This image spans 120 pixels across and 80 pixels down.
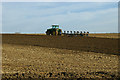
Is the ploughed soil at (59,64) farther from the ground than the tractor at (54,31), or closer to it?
closer to it

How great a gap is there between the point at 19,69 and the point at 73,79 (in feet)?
11.7

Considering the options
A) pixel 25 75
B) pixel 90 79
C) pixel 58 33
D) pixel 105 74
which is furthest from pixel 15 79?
pixel 58 33

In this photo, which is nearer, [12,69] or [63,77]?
[63,77]

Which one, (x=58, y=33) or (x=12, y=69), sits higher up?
(x=58, y=33)

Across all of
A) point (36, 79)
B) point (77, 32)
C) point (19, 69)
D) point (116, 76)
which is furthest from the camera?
point (77, 32)

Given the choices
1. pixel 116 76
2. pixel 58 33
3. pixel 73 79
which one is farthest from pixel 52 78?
pixel 58 33

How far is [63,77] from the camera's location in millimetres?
7996

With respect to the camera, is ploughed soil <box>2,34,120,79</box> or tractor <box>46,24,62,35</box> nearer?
ploughed soil <box>2,34,120,79</box>

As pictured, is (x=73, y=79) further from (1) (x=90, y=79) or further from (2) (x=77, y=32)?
(2) (x=77, y=32)

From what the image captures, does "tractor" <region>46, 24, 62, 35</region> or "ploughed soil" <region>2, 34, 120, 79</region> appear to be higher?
"tractor" <region>46, 24, 62, 35</region>

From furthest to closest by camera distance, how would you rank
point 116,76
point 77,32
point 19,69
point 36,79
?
point 77,32 < point 19,69 < point 116,76 < point 36,79

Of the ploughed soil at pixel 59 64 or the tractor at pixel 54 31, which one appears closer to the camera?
the ploughed soil at pixel 59 64

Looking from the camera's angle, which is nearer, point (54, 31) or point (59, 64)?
point (59, 64)

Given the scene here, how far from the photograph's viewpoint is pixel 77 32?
38281mm
